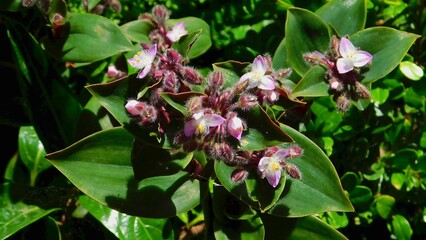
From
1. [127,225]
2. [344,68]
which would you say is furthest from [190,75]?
[127,225]

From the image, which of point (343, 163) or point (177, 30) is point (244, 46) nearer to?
point (177, 30)

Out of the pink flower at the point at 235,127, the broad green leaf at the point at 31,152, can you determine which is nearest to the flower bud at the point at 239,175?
the pink flower at the point at 235,127

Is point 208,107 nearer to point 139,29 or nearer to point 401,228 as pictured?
point 139,29

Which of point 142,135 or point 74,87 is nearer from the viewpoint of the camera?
point 142,135

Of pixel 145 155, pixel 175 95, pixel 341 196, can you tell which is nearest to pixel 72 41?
pixel 145 155

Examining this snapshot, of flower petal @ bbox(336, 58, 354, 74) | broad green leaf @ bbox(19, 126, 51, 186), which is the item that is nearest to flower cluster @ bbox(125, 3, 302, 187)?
flower petal @ bbox(336, 58, 354, 74)

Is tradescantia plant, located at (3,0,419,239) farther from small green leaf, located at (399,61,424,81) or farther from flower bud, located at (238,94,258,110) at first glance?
small green leaf, located at (399,61,424,81)
